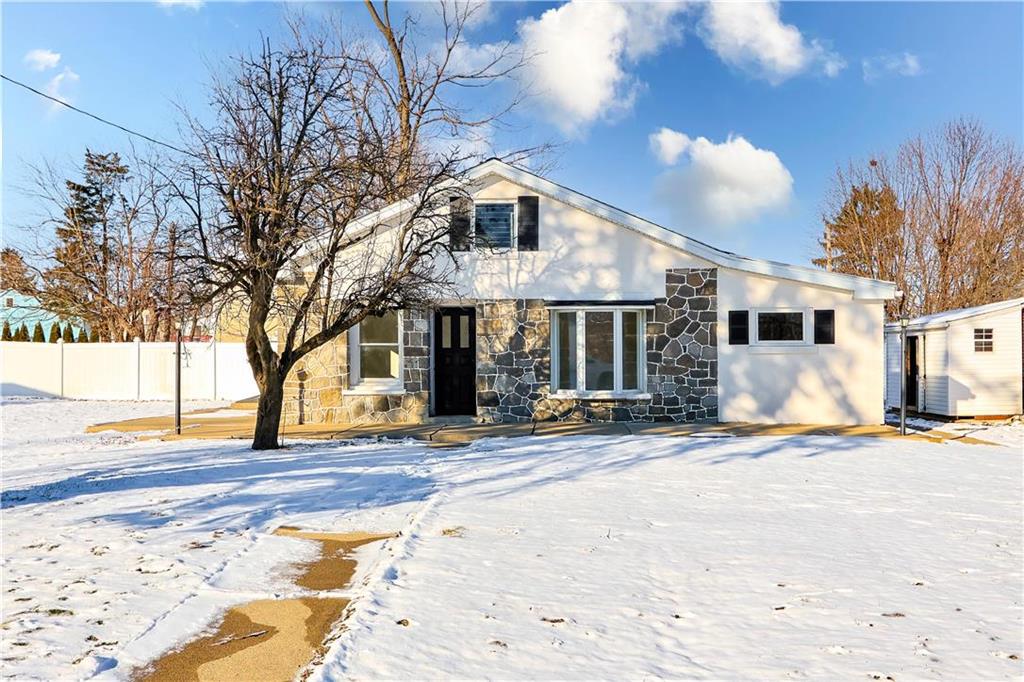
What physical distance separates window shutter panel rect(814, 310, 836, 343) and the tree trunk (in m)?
10.1

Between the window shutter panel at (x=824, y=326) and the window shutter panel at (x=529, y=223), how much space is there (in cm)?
574

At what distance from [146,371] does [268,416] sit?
13407mm

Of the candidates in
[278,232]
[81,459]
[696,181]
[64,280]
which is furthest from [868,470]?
[64,280]

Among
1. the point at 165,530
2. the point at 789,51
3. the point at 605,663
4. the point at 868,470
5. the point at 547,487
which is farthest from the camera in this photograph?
the point at 789,51

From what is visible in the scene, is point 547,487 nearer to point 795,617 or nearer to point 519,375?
point 795,617

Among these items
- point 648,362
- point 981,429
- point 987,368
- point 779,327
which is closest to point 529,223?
point 648,362

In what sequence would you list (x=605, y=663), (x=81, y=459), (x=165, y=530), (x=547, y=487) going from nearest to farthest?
(x=605, y=663)
(x=165, y=530)
(x=547, y=487)
(x=81, y=459)

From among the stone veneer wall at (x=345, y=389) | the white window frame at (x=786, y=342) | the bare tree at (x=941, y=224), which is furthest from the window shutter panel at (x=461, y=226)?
the bare tree at (x=941, y=224)

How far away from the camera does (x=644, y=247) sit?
1284 cm

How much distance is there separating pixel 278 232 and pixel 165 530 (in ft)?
17.2

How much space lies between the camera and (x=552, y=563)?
15.3ft

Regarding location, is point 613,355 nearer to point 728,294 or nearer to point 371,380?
point 728,294

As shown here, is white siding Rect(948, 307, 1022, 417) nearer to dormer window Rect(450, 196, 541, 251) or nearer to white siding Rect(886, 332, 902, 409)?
white siding Rect(886, 332, 902, 409)

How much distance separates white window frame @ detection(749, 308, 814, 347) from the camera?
12.6 meters
